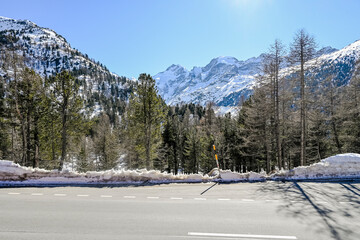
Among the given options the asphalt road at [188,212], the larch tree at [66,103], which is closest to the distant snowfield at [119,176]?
the asphalt road at [188,212]

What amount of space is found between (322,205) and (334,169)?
163 inches

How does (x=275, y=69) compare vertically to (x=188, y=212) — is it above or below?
above

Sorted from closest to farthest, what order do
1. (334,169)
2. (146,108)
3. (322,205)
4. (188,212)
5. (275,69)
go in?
1. (188,212)
2. (322,205)
3. (334,169)
4. (275,69)
5. (146,108)

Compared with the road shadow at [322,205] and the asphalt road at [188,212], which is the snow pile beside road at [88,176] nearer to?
the asphalt road at [188,212]

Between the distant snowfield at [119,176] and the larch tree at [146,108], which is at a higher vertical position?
the larch tree at [146,108]

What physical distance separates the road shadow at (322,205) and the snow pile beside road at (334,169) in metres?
0.76

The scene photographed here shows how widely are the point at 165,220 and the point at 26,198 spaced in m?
6.10

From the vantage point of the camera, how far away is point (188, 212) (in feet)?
19.5

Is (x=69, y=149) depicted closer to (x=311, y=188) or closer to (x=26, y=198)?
(x=26, y=198)

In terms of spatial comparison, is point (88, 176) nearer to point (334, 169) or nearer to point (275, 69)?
point (334, 169)

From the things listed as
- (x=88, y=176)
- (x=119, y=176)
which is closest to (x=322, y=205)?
(x=119, y=176)

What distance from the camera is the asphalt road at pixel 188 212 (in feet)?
15.3

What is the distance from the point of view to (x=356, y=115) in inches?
805

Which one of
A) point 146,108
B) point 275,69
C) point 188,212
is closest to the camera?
point 188,212
